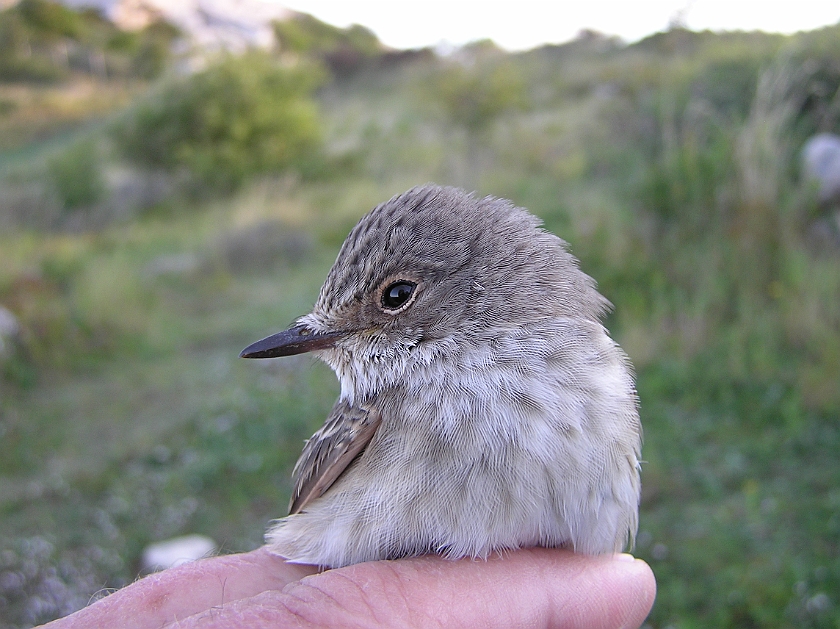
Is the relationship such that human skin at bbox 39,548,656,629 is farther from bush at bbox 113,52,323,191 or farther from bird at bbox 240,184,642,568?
bush at bbox 113,52,323,191

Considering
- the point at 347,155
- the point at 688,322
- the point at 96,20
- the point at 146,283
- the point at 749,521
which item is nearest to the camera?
the point at 749,521

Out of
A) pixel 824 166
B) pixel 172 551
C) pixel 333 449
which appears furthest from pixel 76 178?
pixel 333 449

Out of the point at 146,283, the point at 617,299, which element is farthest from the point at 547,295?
the point at 146,283

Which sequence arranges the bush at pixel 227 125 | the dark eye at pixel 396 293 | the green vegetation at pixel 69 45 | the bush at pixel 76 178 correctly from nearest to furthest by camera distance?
1. the dark eye at pixel 396 293
2. the bush at pixel 76 178
3. the bush at pixel 227 125
4. the green vegetation at pixel 69 45

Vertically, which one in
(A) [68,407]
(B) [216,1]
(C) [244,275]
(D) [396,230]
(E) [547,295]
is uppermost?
(B) [216,1]

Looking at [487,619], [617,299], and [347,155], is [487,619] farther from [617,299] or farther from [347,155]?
[347,155]

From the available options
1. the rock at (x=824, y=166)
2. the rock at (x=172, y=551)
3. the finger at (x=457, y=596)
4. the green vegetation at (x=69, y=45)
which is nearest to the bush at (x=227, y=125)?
the rock at (x=824, y=166)

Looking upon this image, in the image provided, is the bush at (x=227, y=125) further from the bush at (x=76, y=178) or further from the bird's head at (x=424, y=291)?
the bird's head at (x=424, y=291)
